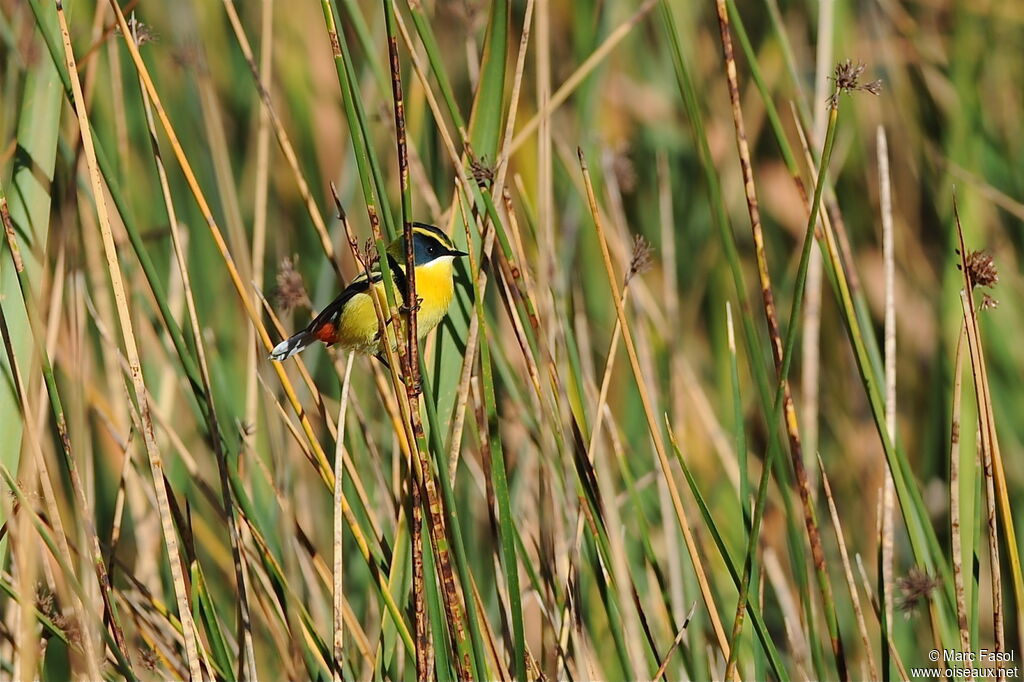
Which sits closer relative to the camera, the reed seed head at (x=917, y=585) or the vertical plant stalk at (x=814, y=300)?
the reed seed head at (x=917, y=585)

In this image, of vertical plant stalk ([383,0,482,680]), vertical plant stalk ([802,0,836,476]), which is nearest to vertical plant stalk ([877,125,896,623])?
vertical plant stalk ([802,0,836,476])

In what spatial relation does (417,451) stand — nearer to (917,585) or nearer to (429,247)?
(429,247)

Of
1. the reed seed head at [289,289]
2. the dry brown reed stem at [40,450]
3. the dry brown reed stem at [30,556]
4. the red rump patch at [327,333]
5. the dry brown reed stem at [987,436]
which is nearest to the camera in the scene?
the dry brown reed stem at [30,556]

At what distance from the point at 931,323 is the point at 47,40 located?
241 cm

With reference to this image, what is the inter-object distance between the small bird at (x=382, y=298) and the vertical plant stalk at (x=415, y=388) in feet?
1.04

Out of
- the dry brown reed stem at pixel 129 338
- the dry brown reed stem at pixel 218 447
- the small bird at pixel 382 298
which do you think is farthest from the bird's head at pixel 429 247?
the dry brown reed stem at pixel 129 338

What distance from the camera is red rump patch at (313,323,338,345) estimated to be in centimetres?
205

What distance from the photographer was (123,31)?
1.36m

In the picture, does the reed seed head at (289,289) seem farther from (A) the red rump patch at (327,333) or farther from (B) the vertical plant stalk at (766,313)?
(B) the vertical plant stalk at (766,313)

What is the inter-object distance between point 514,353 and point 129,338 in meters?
1.31

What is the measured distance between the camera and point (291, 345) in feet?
6.28

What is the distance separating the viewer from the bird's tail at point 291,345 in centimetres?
171

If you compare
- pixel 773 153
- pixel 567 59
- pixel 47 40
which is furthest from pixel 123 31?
pixel 773 153

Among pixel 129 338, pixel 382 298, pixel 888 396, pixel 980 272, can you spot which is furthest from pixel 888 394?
pixel 129 338
